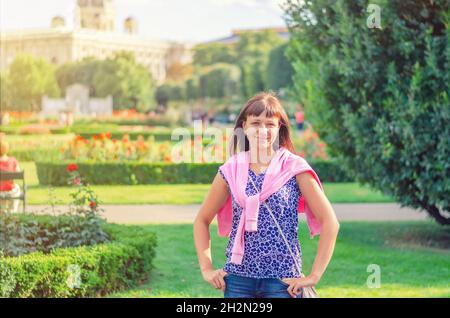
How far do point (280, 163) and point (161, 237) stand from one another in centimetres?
662

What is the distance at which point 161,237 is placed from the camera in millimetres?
9844

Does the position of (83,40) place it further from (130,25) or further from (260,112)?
(260,112)

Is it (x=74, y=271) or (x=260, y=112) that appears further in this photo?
(x=74, y=271)

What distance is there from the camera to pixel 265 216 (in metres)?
3.32

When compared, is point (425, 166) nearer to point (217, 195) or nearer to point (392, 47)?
point (392, 47)

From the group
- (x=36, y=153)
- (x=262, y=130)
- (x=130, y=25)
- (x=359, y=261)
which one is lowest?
(x=36, y=153)

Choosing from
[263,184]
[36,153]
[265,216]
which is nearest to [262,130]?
[263,184]

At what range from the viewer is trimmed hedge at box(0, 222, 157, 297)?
6.35 meters

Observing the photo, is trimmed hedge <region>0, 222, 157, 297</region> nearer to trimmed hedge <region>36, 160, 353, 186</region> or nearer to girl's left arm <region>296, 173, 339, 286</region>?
girl's left arm <region>296, 173, 339, 286</region>

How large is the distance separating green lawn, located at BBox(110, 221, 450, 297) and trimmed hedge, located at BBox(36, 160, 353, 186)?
5.55 metres

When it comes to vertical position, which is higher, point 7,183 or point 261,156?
point 261,156

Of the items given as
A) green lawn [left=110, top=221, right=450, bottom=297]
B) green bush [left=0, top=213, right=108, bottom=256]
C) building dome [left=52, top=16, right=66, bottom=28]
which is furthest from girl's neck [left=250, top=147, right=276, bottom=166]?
building dome [left=52, top=16, right=66, bottom=28]

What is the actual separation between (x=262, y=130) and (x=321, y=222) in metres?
0.40

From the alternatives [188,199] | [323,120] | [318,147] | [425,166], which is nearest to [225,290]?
[425,166]
